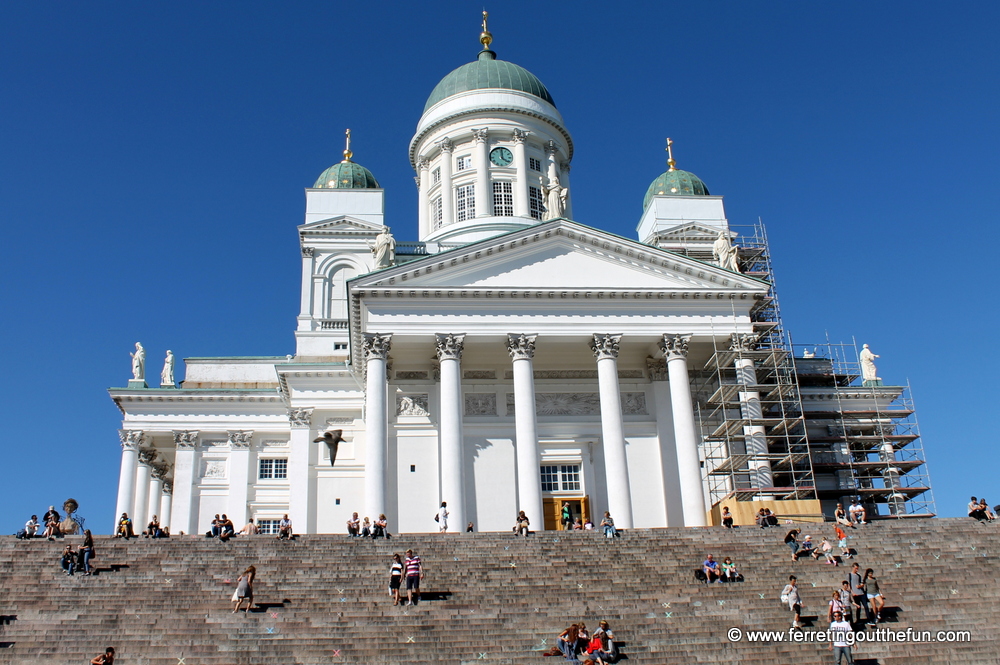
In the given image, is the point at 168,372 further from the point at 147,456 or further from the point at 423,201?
the point at 423,201

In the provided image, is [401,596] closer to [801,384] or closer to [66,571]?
[66,571]

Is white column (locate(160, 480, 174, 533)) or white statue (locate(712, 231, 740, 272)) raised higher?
white statue (locate(712, 231, 740, 272))

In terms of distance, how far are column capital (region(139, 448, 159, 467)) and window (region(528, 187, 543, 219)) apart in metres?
20.7

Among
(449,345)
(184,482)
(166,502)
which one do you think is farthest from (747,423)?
(166,502)

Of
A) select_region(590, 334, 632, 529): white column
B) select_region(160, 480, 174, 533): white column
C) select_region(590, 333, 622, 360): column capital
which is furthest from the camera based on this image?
select_region(160, 480, 174, 533): white column

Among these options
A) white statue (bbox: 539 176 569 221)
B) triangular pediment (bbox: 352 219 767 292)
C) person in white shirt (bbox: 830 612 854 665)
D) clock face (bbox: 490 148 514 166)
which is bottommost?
person in white shirt (bbox: 830 612 854 665)

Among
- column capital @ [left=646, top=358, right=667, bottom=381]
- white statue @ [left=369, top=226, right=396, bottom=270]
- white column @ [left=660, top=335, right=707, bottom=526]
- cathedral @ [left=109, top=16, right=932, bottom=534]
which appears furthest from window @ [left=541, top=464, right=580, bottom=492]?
white statue @ [left=369, top=226, right=396, bottom=270]

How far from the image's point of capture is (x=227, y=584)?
71.1ft

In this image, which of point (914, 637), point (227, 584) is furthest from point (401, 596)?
point (914, 637)

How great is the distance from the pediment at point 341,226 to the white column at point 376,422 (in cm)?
1620

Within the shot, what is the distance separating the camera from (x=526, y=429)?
31.7m

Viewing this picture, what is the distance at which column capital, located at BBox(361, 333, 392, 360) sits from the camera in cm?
3244

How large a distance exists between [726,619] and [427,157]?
33.6 meters

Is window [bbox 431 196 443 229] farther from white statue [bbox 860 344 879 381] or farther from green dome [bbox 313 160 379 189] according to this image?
white statue [bbox 860 344 879 381]
